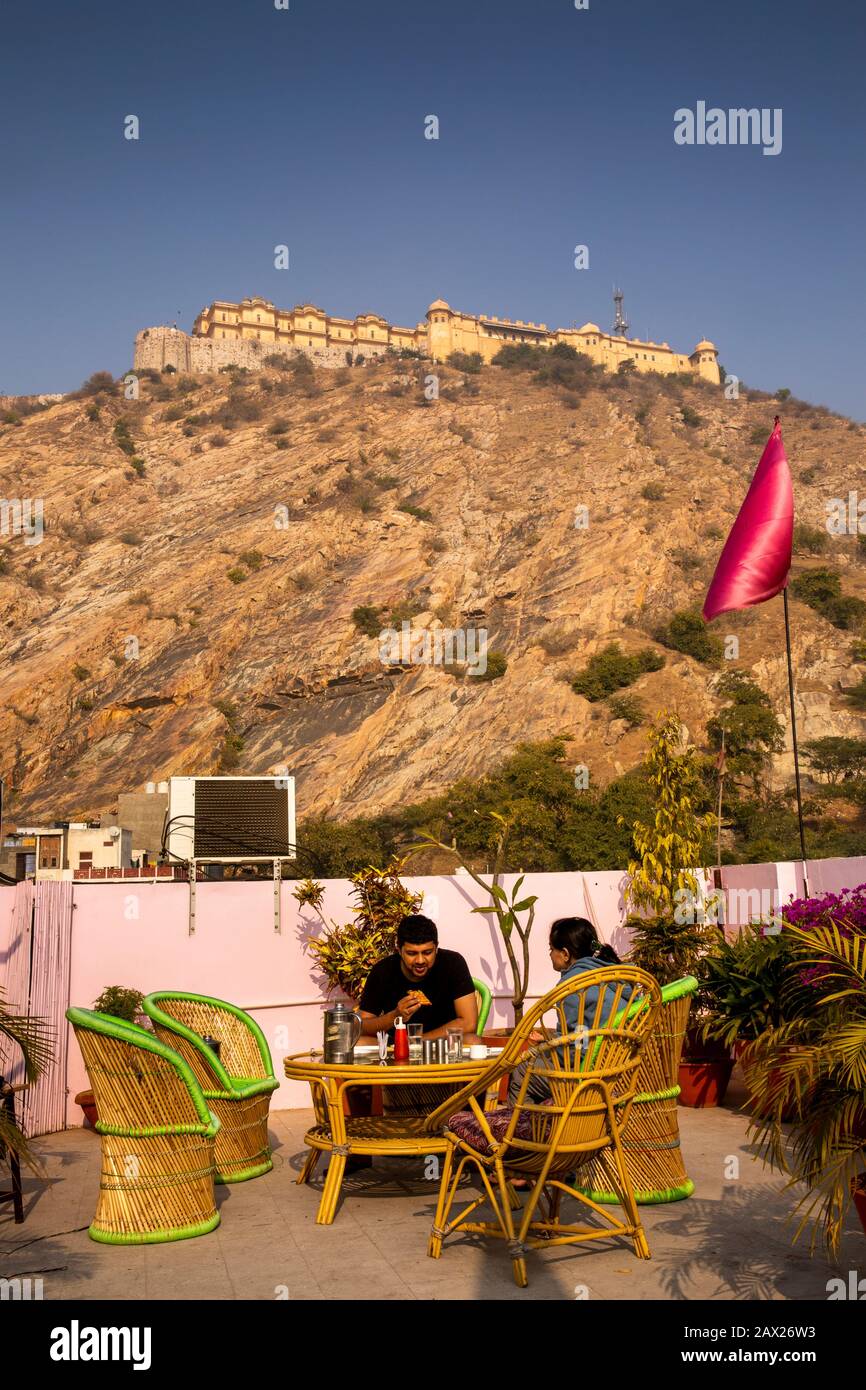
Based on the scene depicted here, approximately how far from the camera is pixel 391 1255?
3.98m

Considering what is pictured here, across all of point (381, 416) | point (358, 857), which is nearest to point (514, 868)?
point (358, 857)

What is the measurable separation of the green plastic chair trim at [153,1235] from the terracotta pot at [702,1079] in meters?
3.62

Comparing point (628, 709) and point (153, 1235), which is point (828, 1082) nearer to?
point (153, 1235)

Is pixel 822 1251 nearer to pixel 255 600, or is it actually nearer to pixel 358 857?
pixel 358 857

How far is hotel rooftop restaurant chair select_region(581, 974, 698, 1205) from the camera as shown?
448 centimetres

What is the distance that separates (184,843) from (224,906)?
155 cm

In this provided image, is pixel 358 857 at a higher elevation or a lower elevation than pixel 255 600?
lower

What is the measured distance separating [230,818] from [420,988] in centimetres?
417

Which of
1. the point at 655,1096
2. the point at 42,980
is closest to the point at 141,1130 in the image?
the point at 655,1096

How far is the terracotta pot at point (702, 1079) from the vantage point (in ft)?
23.0

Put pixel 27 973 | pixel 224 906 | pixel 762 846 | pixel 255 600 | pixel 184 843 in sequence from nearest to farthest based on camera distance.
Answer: pixel 27 973 → pixel 224 906 → pixel 184 843 → pixel 762 846 → pixel 255 600

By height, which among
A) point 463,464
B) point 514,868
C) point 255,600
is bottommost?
point 514,868

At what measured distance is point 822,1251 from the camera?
388cm

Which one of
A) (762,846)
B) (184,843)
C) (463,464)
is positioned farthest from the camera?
(463,464)
